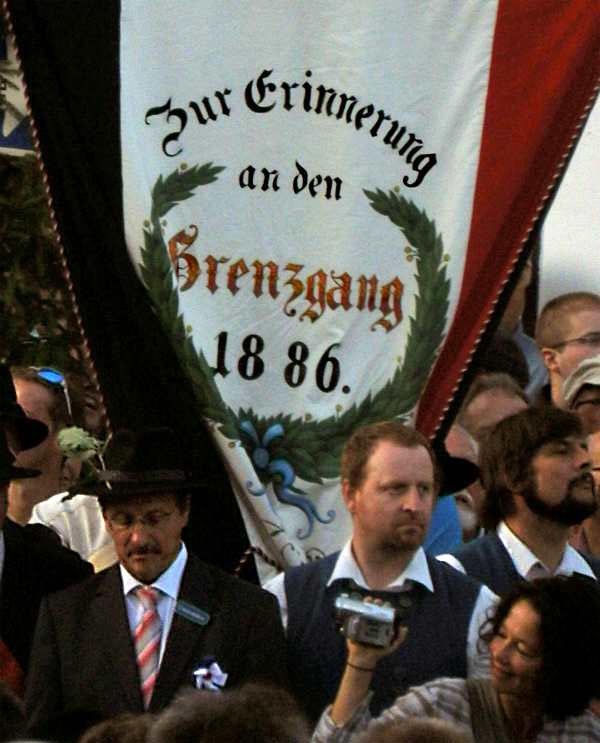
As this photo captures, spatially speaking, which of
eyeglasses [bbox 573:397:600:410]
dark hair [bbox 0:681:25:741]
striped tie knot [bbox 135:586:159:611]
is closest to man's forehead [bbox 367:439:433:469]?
striped tie knot [bbox 135:586:159:611]

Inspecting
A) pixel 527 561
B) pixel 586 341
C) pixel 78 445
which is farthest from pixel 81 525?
pixel 586 341

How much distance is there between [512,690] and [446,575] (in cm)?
80

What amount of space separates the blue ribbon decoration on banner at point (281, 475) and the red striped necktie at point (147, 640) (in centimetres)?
94

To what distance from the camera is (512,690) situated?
5.85 m

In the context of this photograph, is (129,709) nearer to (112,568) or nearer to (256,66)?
(112,568)

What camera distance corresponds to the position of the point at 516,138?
25.0ft

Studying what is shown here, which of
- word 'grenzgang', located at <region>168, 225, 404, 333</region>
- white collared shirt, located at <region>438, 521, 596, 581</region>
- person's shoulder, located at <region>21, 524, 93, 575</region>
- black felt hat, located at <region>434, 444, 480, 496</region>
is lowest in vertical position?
person's shoulder, located at <region>21, 524, 93, 575</region>

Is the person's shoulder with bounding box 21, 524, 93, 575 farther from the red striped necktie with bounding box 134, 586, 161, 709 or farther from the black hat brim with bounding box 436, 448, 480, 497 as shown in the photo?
the black hat brim with bounding box 436, 448, 480, 497

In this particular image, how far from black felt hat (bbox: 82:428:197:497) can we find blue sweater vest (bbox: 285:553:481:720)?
457 millimetres

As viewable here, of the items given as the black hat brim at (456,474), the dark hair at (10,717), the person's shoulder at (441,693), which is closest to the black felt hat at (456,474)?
the black hat brim at (456,474)

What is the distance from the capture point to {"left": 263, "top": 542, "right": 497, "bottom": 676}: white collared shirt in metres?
6.48

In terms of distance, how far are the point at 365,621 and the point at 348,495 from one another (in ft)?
2.66

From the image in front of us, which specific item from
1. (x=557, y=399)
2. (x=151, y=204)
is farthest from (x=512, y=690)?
(x=557, y=399)

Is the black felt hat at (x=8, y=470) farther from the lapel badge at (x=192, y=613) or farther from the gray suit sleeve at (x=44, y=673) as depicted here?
the lapel badge at (x=192, y=613)
